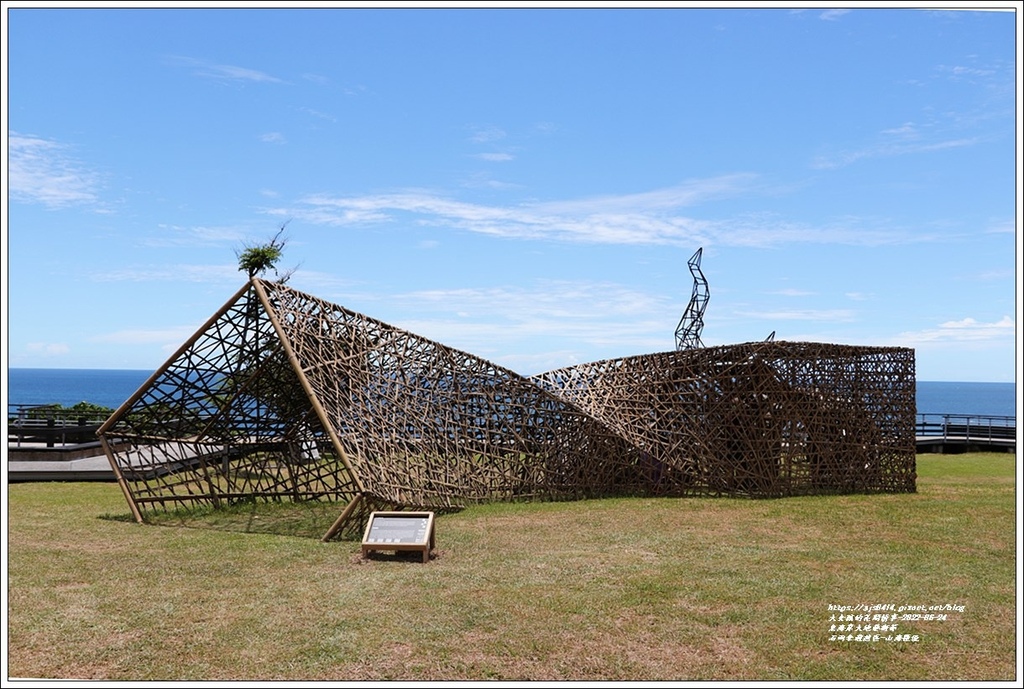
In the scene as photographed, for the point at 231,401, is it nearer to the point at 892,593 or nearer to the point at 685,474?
the point at 685,474

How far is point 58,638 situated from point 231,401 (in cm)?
709

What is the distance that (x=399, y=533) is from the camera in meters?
9.29

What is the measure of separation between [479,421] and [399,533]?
4.63 meters

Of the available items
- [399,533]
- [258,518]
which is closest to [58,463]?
[258,518]

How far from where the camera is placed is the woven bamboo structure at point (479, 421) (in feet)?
39.0

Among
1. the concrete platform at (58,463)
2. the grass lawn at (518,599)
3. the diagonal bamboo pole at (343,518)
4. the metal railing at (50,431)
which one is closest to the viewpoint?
the grass lawn at (518,599)

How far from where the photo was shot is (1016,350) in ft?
30.2

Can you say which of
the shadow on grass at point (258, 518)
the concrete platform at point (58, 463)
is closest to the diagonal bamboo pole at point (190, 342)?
the shadow on grass at point (258, 518)

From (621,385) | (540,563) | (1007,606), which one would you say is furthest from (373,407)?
(1007,606)

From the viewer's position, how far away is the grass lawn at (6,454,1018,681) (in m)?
Answer: 5.95

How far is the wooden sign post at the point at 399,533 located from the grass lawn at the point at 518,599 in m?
0.21

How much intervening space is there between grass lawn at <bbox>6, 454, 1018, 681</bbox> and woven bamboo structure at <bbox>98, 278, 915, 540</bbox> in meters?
1.24

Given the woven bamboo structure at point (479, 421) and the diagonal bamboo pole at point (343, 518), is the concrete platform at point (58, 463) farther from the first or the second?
the diagonal bamboo pole at point (343, 518)

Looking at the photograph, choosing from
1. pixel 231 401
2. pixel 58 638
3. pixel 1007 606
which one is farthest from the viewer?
pixel 231 401
